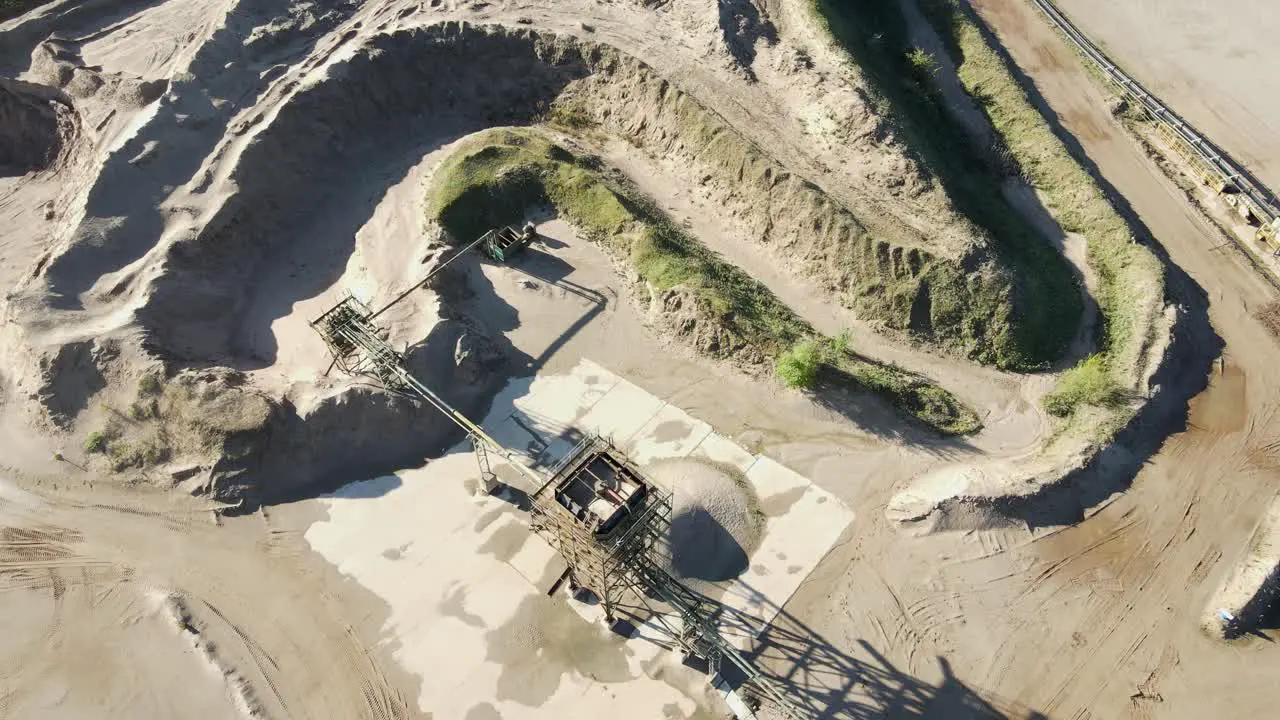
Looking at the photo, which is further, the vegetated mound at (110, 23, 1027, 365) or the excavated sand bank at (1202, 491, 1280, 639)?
the vegetated mound at (110, 23, 1027, 365)

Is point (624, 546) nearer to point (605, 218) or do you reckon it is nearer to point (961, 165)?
point (605, 218)

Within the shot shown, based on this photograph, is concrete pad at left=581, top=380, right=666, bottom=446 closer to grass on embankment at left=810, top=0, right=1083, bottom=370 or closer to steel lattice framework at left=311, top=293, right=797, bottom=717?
steel lattice framework at left=311, top=293, right=797, bottom=717

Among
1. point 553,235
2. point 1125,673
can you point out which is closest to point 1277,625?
point 1125,673

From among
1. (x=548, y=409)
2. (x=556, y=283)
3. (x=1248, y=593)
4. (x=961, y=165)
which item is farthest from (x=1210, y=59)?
(x=548, y=409)

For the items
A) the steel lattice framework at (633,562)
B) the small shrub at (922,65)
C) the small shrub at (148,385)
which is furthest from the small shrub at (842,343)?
the small shrub at (148,385)

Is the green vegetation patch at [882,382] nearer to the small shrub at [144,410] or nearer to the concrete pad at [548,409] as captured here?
the concrete pad at [548,409]

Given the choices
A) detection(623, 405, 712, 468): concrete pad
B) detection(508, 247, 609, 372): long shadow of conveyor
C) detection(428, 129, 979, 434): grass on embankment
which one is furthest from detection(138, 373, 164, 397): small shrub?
detection(623, 405, 712, 468): concrete pad
